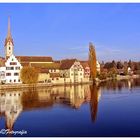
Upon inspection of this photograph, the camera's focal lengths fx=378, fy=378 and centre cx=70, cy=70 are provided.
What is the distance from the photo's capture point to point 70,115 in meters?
4.74

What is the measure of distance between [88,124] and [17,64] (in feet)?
13.7

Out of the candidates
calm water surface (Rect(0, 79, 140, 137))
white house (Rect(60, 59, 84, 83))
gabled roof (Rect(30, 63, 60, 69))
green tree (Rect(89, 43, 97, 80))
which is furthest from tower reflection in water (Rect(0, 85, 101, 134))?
white house (Rect(60, 59, 84, 83))

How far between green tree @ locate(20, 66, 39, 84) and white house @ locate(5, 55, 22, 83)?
0.11m

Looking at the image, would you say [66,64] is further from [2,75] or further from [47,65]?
[2,75]

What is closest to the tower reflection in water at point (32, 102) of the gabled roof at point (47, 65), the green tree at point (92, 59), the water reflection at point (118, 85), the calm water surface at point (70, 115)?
the calm water surface at point (70, 115)

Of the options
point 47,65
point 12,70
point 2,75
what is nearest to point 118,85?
point 47,65

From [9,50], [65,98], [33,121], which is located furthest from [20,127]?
[9,50]

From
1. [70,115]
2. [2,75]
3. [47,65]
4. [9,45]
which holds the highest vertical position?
[9,45]

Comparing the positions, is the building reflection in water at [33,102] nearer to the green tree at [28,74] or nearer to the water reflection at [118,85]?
the green tree at [28,74]

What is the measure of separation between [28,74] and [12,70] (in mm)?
428

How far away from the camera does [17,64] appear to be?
8102 mm

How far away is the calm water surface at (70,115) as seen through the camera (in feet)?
12.7

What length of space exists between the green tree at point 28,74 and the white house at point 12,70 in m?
0.11

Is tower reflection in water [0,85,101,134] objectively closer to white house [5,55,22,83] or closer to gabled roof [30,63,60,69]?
white house [5,55,22,83]
